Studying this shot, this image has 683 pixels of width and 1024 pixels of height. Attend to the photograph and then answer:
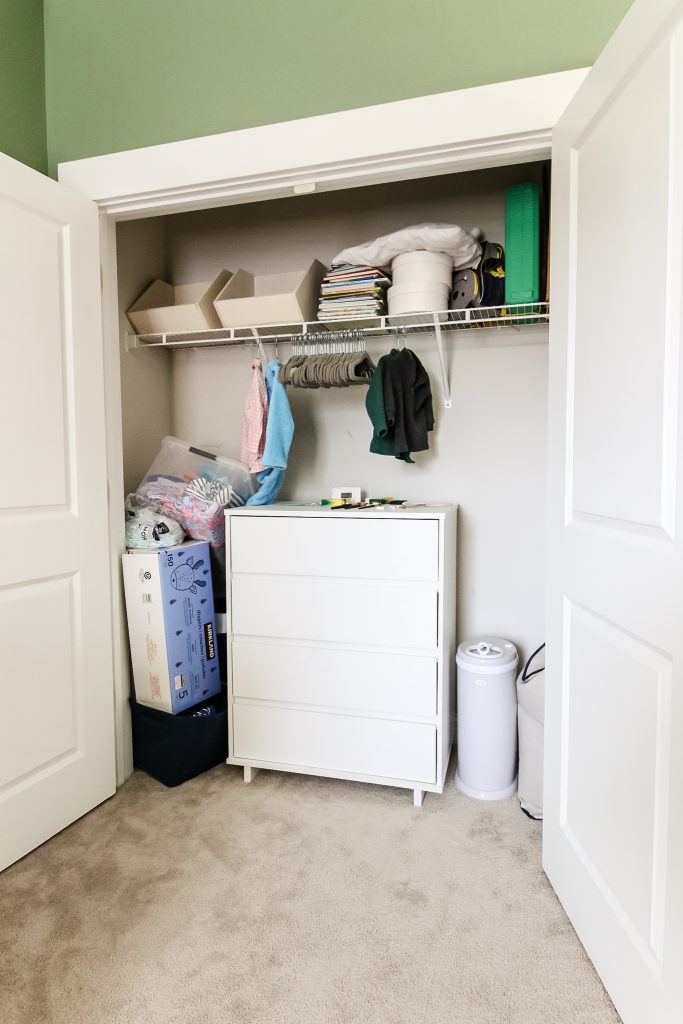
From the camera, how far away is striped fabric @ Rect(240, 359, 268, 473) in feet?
7.69

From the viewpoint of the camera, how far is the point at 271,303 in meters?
2.33

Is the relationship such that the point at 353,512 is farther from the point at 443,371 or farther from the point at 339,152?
the point at 339,152

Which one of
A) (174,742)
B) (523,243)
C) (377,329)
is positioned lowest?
(174,742)

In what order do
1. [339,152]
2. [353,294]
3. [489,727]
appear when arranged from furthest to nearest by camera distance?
[353,294] → [489,727] → [339,152]

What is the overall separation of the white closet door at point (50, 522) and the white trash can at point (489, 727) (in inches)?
48.7

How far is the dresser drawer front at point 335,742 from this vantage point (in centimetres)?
207

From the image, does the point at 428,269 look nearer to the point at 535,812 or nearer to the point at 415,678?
the point at 415,678

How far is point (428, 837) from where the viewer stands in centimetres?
190

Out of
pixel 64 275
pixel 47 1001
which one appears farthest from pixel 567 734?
pixel 64 275

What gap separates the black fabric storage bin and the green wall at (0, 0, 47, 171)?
6.30ft

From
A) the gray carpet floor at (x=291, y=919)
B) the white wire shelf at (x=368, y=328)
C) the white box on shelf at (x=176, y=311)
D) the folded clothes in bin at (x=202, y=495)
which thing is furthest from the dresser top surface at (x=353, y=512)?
the gray carpet floor at (x=291, y=919)

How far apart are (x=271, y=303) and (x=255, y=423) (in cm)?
46

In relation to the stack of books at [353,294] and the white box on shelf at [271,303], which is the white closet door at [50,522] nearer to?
the white box on shelf at [271,303]

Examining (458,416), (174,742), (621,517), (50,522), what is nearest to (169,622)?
(174,742)
